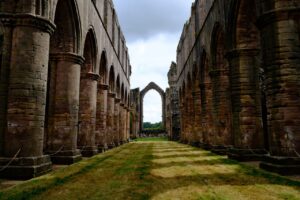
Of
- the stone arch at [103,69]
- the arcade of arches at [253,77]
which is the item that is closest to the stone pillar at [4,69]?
the arcade of arches at [253,77]

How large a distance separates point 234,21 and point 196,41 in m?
7.60

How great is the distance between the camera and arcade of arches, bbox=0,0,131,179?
545 cm

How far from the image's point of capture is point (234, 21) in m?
8.70

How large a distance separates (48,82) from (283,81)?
7011 millimetres

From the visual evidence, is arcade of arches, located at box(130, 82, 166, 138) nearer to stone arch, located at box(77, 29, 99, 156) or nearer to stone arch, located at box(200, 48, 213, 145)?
stone arch, located at box(200, 48, 213, 145)

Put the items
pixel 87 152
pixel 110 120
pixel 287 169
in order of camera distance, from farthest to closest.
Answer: pixel 110 120 < pixel 87 152 < pixel 287 169

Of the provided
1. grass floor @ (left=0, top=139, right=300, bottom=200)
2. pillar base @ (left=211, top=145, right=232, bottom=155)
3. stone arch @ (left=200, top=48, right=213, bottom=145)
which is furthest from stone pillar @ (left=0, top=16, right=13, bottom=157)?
stone arch @ (left=200, top=48, right=213, bottom=145)

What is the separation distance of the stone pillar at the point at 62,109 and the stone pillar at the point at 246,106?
533cm

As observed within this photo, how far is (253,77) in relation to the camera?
830cm

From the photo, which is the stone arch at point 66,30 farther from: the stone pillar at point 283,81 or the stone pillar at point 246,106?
the stone pillar at point 283,81

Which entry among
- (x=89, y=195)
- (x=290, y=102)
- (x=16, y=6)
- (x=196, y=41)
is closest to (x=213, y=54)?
(x=196, y=41)

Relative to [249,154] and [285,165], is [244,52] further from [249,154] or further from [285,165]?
[285,165]

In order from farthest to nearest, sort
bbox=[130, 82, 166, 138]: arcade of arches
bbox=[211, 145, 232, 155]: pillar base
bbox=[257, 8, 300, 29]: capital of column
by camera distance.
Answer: bbox=[130, 82, 166, 138]: arcade of arches < bbox=[211, 145, 232, 155]: pillar base < bbox=[257, 8, 300, 29]: capital of column

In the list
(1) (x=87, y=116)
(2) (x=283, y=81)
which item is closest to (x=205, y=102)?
(1) (x=87, y=116)
